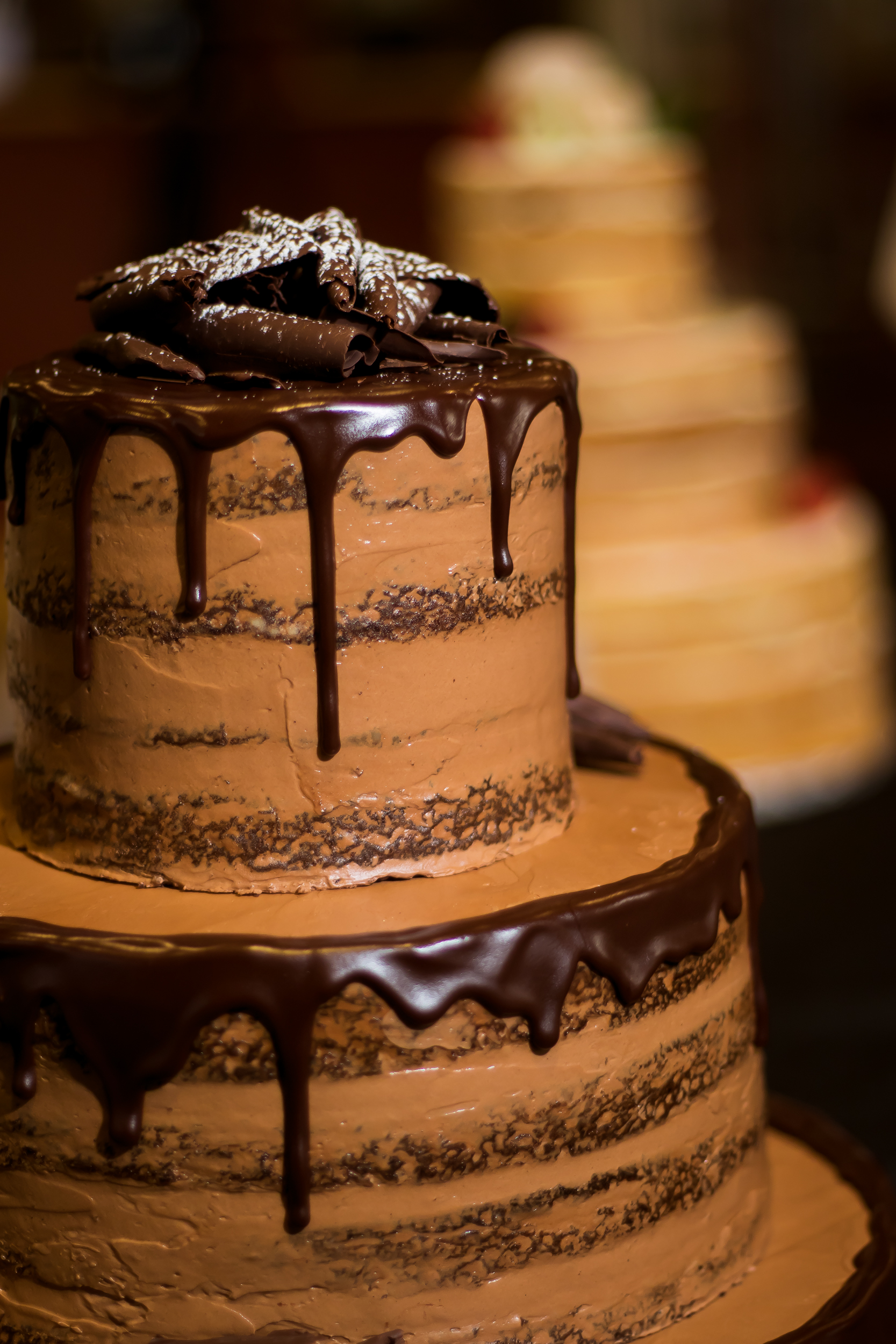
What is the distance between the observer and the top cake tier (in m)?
1.50

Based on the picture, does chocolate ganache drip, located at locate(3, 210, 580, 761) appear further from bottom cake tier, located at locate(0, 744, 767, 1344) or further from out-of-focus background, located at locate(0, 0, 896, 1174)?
out-of-focus background, located at locate(0, 0, 896, 1174)

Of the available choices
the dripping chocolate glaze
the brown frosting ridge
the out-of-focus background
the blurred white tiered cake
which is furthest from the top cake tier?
the out-of-focus background

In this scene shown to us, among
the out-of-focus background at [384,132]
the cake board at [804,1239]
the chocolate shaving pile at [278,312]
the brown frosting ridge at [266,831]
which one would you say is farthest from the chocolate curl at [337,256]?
the out-of-focus background at [384,132]

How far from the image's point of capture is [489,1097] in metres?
1.49

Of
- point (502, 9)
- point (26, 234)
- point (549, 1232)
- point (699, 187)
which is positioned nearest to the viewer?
point (549, 1232)

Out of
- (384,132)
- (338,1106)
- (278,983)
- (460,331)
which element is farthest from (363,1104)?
(384,132)

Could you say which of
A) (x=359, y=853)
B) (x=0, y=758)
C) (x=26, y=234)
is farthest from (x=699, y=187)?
(x=26, y=234)

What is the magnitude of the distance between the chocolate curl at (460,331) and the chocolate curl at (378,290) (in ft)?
0.25

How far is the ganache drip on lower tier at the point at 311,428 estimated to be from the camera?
148 cm

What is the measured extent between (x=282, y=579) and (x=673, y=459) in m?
3.08

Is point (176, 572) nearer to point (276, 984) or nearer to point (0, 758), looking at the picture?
point (276, 984)

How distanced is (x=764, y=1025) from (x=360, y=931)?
58 centimetres

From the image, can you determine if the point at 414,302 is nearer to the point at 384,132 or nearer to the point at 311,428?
the point at 311,428

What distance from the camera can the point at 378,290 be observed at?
5.40 feet
